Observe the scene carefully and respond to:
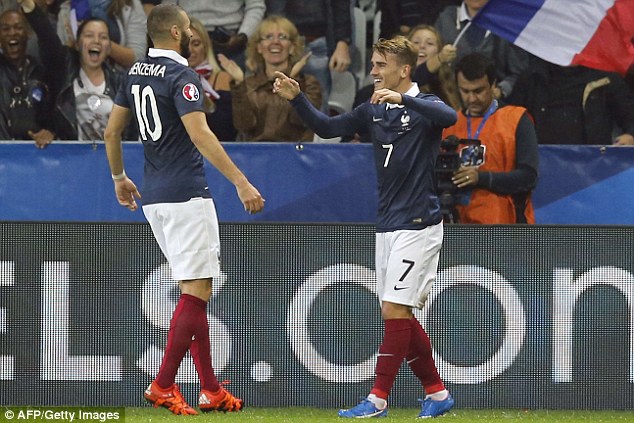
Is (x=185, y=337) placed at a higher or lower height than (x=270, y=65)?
lower

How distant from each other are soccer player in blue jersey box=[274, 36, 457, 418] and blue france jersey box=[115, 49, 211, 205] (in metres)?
0.67

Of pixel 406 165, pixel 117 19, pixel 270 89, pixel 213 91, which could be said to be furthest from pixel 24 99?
pixel 406 165

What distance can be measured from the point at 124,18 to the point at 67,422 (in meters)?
4.28

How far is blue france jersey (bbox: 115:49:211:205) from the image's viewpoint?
735 cm

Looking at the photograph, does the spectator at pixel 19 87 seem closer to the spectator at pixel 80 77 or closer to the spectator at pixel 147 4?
the spectator at pixel 80 77

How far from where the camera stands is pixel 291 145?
999cm

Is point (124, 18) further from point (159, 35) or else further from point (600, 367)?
point (600, 367)

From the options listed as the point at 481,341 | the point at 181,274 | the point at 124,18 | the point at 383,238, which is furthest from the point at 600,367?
the point at 124,18

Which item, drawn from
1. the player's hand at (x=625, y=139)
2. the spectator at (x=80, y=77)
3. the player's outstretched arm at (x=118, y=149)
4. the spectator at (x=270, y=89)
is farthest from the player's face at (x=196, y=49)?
the player's hand at (x=625, y=139)

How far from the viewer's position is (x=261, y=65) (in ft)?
33.6

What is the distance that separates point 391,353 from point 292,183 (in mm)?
2761

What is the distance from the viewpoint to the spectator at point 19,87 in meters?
10.2

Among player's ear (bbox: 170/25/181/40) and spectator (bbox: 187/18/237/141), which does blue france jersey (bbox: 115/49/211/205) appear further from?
spectator (bbox: 187/18/237/141)

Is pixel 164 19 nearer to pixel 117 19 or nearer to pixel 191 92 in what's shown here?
pixel 191 92
